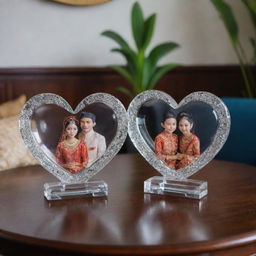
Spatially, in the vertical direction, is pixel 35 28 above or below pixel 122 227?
above

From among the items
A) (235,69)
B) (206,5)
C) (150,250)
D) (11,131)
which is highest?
(206,5)

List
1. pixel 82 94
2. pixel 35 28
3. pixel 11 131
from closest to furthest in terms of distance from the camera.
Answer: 1. pixel 11 131
2. pixel 35 28
3. pixel 82 94

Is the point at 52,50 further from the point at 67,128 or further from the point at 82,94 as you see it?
the point at 67,128

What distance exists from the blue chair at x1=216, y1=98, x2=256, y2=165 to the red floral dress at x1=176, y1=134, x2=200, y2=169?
732 mm

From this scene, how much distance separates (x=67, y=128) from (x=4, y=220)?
21 cm

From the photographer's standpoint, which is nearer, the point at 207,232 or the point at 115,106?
the point at 207,232

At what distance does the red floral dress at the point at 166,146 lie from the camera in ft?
3.01

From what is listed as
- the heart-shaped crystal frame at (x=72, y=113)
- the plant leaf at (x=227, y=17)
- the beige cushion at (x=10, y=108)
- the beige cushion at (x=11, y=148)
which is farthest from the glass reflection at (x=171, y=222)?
the plant leaf at (x=227, y=17)

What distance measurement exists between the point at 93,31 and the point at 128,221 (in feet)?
4.37

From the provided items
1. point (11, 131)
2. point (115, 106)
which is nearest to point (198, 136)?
point (115, 106)

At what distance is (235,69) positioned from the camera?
7.61 feet

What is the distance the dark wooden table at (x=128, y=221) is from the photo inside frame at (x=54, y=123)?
0.35 ft

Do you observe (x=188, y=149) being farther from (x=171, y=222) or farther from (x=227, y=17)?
(x=227, y=17)

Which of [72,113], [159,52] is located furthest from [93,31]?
[72,113]
